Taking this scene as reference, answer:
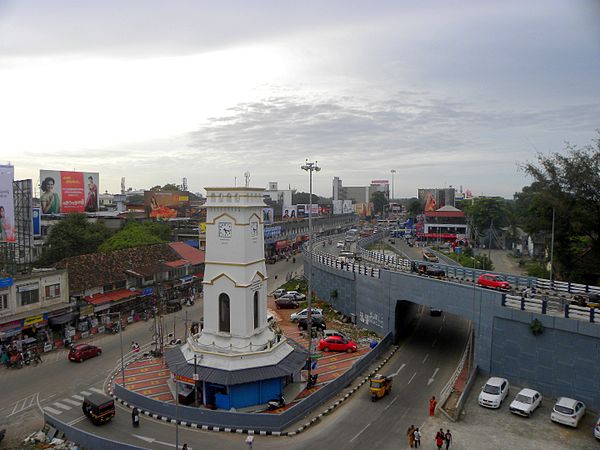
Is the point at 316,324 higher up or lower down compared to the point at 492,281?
lower down

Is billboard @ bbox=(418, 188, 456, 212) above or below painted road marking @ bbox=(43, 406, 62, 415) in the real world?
above

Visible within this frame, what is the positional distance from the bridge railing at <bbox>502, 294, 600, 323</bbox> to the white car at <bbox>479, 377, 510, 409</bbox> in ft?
13.5

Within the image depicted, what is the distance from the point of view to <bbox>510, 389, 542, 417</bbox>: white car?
2111 cm

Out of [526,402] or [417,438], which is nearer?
[417,438]

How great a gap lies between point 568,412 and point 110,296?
3602 cm

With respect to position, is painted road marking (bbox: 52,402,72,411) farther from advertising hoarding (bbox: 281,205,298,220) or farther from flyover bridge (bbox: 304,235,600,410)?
advertising hoarding (bbox: 281,205,298,220)

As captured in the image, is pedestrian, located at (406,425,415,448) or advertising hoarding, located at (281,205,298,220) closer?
pedestrian, located at (406,425,415,448)

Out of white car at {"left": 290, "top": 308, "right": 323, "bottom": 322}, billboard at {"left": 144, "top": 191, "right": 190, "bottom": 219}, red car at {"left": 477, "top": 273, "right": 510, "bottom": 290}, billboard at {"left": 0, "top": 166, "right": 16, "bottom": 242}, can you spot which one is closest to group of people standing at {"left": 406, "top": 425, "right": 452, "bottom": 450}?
red car at {"left": 477, "top": 273, "right": 510, "bottom": 290}

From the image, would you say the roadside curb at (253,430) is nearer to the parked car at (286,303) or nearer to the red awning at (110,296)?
the red awning at (110,296)

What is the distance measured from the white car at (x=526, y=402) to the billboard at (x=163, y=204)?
6868 centimetres

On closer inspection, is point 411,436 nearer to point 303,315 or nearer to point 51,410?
point 51,410

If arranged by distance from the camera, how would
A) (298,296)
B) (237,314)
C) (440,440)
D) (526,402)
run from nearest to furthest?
(440,440) < (526,402) < (237,314) < (298,296)

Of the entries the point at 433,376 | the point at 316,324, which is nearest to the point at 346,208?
the point at 316,324

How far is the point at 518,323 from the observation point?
2441cm
